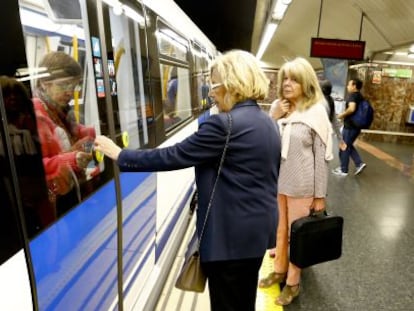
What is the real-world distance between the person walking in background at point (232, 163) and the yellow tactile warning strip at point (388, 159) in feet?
18.1

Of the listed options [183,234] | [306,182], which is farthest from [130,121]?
[183,234]

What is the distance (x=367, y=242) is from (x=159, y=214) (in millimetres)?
2089

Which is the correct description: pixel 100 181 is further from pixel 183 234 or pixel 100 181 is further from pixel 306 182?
pixel 183 234

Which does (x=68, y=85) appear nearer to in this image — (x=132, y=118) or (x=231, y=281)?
(x=132, y=118)

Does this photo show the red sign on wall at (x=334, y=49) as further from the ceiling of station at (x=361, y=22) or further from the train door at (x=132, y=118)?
the train door at (x=132, y=118)

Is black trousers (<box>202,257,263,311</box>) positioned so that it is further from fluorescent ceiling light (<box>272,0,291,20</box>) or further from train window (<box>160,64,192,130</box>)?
fluorescent ceiling light (<box>272,0,291,20</box>)

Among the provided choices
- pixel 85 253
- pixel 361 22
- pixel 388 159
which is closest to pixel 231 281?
pixel 85 253

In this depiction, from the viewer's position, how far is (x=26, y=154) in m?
0.90

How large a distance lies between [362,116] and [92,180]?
16.9 ft

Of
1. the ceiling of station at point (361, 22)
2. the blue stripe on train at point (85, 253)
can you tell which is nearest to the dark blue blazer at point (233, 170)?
the blue stripe on train at point (85, 253)

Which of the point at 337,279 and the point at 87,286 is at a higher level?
the point at 87,286

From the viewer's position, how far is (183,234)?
3.33 meters

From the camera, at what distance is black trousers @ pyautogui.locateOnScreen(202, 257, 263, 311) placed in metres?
1.40

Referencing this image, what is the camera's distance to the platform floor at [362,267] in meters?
2.30
